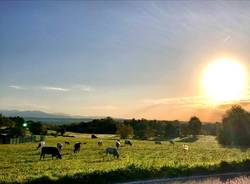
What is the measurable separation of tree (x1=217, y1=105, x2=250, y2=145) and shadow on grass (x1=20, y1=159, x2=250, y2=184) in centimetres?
6184

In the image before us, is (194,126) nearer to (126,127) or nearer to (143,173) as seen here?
(126,127)

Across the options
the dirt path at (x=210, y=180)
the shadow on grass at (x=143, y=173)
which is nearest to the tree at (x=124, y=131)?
the shadow on grass at (x=143, y=173)

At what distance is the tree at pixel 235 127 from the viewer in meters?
90.1

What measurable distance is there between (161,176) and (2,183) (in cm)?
950

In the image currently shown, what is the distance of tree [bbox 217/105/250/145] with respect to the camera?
9006cm

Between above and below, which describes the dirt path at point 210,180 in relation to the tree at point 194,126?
below

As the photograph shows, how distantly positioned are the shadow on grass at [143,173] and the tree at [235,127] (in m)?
61.8

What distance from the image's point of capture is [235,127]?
9225 centimetres

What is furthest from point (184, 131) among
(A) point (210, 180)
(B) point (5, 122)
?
(A) point (210, 180)

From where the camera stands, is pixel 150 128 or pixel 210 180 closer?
pixel 210 180

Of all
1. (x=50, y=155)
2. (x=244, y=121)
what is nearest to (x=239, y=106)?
(x=244, y=121)

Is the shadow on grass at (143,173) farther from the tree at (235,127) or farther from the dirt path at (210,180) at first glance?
the tree at (235,127)

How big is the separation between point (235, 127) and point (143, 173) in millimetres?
72297

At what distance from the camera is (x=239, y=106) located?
314ft
